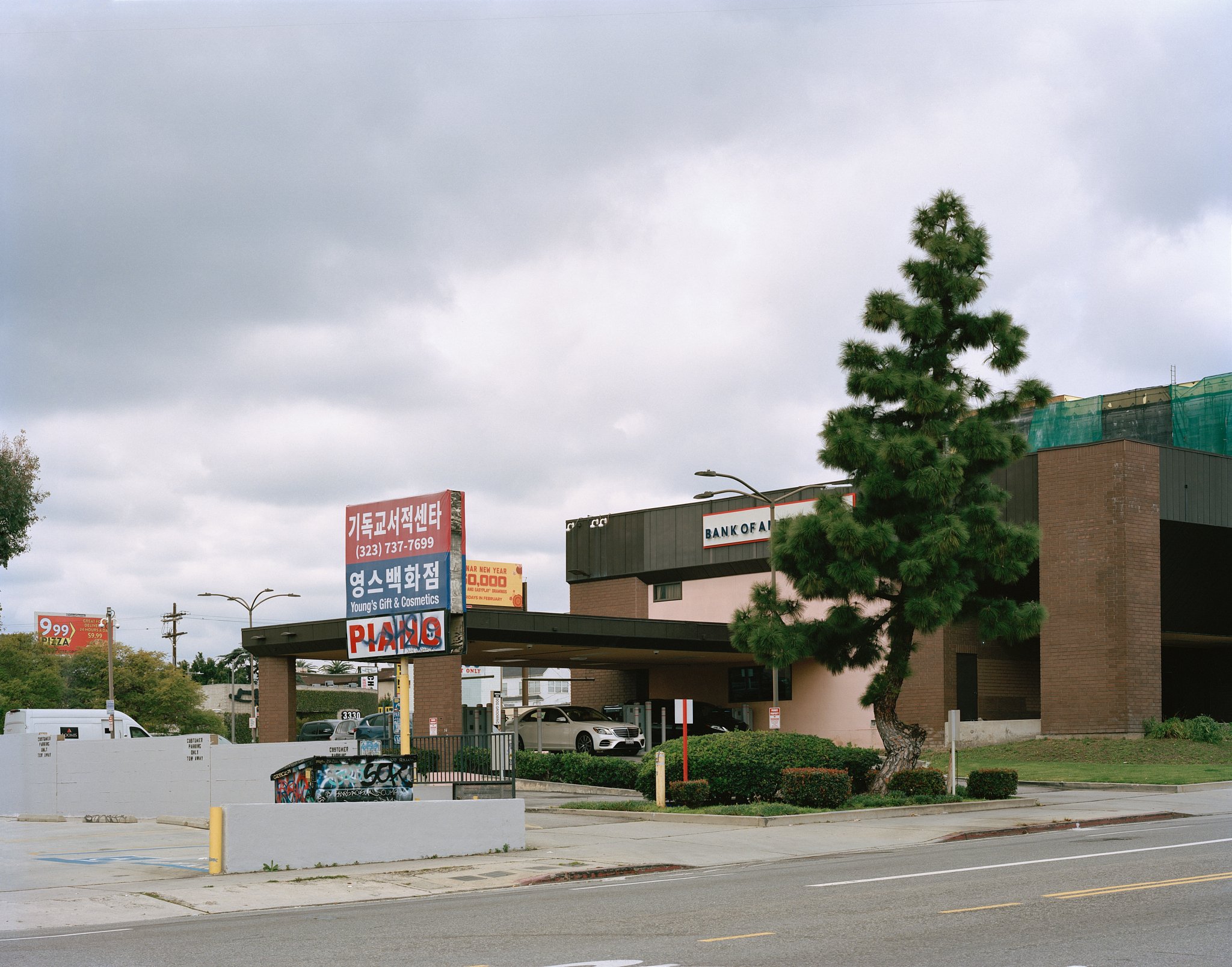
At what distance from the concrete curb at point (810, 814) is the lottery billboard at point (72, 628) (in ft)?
242

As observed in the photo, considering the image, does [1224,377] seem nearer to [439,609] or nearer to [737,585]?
[737,585]

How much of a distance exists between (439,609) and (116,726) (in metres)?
19.6

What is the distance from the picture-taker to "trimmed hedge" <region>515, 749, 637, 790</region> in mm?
32438

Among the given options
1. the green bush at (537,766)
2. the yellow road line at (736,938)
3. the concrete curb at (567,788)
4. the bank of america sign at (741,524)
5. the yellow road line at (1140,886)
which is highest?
the bank of america sign at (741,524)

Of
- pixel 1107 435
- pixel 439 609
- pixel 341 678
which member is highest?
pixel 1107 435

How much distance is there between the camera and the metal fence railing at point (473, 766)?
20.8 meters

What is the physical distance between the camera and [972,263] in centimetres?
2855

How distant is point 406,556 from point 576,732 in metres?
18.7

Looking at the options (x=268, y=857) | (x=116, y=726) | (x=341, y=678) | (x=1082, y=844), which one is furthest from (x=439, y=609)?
(x=341, y=678)

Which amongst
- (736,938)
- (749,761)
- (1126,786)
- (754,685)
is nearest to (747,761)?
(749,761)

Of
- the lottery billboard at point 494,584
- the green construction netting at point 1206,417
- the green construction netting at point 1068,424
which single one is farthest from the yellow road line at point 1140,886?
the lottery billboard at point 494,584

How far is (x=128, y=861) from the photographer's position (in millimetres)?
19484

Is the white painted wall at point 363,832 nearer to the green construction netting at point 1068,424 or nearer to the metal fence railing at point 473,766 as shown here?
the metal fence railing at point 473,766

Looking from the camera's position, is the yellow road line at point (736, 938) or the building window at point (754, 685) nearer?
the yellow road line at point (736, 938)
